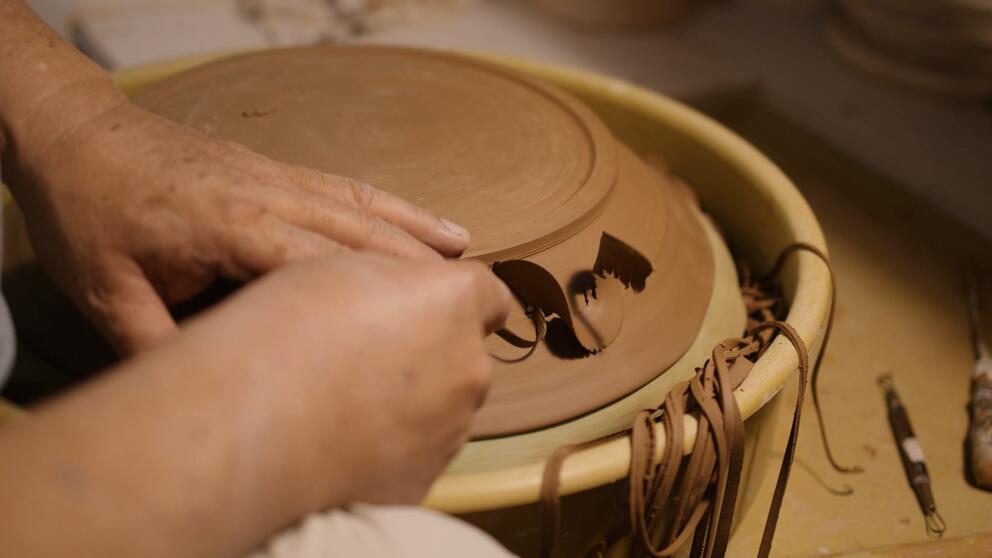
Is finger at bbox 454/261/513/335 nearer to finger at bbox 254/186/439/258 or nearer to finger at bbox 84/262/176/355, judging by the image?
finger at bbox 254/186/439/258

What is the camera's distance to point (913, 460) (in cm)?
99

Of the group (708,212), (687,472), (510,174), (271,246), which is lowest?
(708,212)

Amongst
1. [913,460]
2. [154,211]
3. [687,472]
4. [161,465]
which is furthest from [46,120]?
[913,460]

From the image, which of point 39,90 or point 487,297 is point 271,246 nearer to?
point 487,297

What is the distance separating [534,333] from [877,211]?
106 centimetres

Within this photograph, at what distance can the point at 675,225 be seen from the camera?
928mm

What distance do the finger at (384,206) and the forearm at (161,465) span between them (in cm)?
24

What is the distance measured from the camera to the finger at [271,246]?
58 centimetres

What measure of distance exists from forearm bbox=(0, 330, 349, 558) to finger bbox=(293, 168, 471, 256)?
0.78 ft

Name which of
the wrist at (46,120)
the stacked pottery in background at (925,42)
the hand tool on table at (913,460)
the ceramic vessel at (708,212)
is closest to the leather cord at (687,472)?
the ceramic vessel at (708,212)

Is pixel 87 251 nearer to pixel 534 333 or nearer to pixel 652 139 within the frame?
pixel 534 333

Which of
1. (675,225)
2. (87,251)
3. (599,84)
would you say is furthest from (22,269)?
(599,84)

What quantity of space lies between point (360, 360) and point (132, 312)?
218mm

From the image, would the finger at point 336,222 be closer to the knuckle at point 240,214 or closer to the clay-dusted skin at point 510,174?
the knuckle at point 240,214
